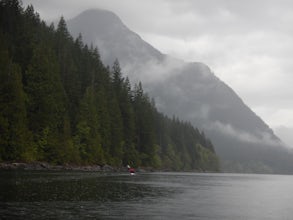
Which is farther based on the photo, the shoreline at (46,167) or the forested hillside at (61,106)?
the forested hillside at (61,106)

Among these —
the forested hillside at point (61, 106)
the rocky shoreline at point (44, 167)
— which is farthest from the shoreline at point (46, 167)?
the forested hillside at point (61, 106)

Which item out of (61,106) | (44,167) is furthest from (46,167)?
(61,106)

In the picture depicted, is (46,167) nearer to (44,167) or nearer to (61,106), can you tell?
(44,167)

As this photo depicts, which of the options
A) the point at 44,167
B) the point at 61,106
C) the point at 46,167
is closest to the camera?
the point at 44,167

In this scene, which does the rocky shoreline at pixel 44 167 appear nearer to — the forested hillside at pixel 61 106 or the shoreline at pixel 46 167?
the shoreline at pixel 46 167

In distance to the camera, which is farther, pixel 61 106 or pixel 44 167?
pixel 61 106

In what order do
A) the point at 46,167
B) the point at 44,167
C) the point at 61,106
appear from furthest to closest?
1. the point at 61,106
2. the point at 46,167
3. the point at 44,167

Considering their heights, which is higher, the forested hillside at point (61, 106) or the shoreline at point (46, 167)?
the forested hillside at point (61, 106)

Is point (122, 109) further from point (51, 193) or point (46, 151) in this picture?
point (51, 193)

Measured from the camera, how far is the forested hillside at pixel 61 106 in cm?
7356

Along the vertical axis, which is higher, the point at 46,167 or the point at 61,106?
the point at 61,106

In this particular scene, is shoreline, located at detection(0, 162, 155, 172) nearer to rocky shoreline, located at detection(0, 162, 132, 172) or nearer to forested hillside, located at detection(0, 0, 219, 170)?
rocky shoreline, located at detection(0, 162, 132, 172)

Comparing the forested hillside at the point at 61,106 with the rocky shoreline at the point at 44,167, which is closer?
the rocky shoreline at the point at 44,167

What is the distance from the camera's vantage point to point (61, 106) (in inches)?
3610
